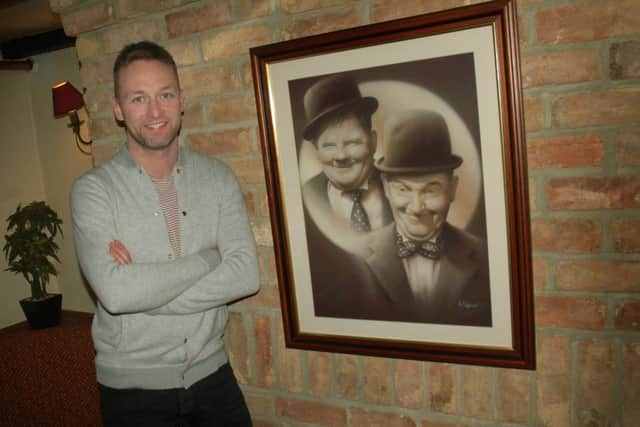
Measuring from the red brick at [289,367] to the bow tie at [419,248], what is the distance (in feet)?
1.71

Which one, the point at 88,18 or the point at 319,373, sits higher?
the point at 88,18

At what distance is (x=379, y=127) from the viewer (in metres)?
1.39

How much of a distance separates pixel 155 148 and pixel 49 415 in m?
1.93

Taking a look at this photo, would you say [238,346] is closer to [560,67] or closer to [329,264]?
[329,264]

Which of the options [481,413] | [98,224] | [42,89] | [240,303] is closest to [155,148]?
[98,224]

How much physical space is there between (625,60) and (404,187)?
23.8 inches

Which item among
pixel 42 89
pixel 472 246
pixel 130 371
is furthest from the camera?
pixel 42 89

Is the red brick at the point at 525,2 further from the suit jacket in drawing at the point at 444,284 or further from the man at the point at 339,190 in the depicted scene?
the suit jacket in drawing at the point at 444,284

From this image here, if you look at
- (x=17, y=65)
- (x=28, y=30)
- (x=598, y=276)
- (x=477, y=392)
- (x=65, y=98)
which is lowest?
(x=477, y=392)

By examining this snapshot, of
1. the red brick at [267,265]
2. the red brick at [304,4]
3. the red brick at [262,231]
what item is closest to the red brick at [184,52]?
the red brick at [304,4]

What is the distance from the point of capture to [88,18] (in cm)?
181

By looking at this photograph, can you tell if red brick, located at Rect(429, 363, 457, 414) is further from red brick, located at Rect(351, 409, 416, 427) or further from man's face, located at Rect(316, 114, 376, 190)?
man's face, located at Rect(316, 114, 376, 190)

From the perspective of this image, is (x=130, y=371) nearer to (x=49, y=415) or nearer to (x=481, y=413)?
(x=481, y=413)

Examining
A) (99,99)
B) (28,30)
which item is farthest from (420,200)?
(28,30)
